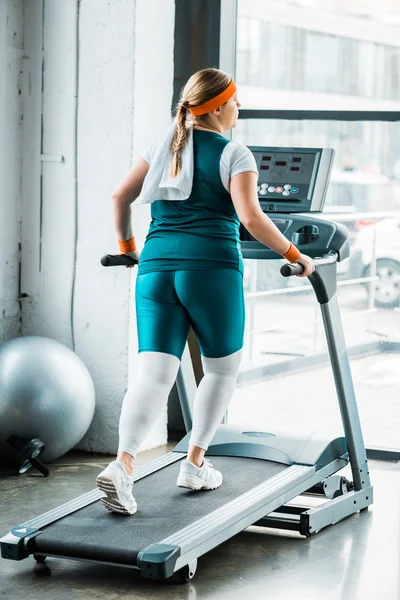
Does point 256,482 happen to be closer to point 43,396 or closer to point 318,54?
point 43,396

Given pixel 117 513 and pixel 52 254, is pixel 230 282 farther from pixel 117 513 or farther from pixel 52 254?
pixel 52 254

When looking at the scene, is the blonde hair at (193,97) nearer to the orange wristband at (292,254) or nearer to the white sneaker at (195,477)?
the orange wristband at (292,254)

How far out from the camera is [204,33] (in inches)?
204

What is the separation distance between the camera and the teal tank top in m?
3.37

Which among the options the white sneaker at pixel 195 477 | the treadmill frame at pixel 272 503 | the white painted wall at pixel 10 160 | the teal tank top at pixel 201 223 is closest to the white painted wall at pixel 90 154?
the white painted wall at pixel 10 160

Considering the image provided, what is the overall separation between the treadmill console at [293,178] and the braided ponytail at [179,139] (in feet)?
2.20

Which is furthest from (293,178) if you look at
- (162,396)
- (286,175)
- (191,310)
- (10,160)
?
(10,160)

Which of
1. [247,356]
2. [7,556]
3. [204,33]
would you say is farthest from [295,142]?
[7,556]

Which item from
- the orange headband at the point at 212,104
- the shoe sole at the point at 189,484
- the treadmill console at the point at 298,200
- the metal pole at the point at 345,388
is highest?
the orange headband at the point at 212,104

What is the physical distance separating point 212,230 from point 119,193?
Result: 0.44 m

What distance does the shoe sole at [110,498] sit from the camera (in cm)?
331

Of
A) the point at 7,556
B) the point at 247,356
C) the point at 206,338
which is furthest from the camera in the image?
the point at 247,356

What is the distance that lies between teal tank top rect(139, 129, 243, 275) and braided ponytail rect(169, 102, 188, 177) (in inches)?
1.6

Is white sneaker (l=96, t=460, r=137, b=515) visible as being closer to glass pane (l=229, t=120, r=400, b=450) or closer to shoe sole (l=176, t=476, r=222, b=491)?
shoe sole (l=176, t=476, r=222, b=491)
